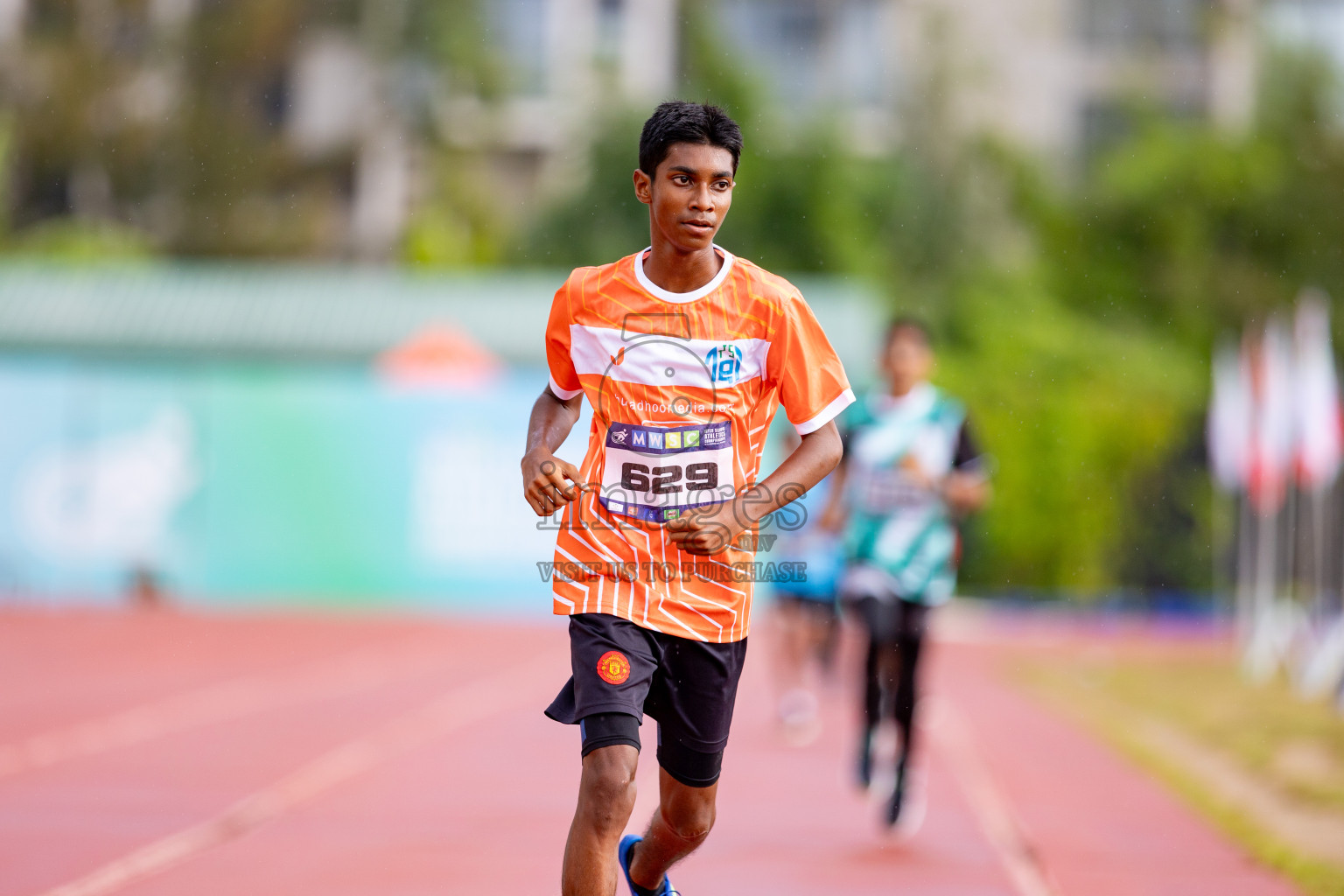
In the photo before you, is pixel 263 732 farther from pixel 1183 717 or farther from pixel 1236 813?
pixel 1183 717

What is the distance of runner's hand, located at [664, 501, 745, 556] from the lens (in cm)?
402

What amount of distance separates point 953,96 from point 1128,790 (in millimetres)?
34296

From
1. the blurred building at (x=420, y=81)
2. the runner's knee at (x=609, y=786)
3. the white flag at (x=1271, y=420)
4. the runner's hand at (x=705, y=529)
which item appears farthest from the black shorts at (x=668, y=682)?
the blurred building at (x=420, y=81)

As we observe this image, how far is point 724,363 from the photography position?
13.8 ft

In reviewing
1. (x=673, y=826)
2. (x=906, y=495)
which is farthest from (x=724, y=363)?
(x=906, y=495)

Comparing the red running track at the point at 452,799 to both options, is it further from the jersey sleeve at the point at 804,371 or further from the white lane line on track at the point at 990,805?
the jersey sleeve at the point at 804,371

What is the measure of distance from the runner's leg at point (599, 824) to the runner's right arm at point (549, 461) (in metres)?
0.62

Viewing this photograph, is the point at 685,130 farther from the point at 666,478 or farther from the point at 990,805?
A: the point at 990,805

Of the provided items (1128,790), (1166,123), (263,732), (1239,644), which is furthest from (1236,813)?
(1166,123)

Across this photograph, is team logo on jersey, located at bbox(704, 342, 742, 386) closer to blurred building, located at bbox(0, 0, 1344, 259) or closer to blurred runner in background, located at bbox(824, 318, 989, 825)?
blurred runner in background, located at bbox(824, 318, 989, 825)

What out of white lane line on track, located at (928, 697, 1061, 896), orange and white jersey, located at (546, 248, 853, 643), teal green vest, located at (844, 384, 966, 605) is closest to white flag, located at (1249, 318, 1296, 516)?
white lane line on track, located at (928, 697, 1061, 896)

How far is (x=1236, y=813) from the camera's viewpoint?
794 centimetres

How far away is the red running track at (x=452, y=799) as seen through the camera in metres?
6.28

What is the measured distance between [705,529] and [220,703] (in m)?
9.03
